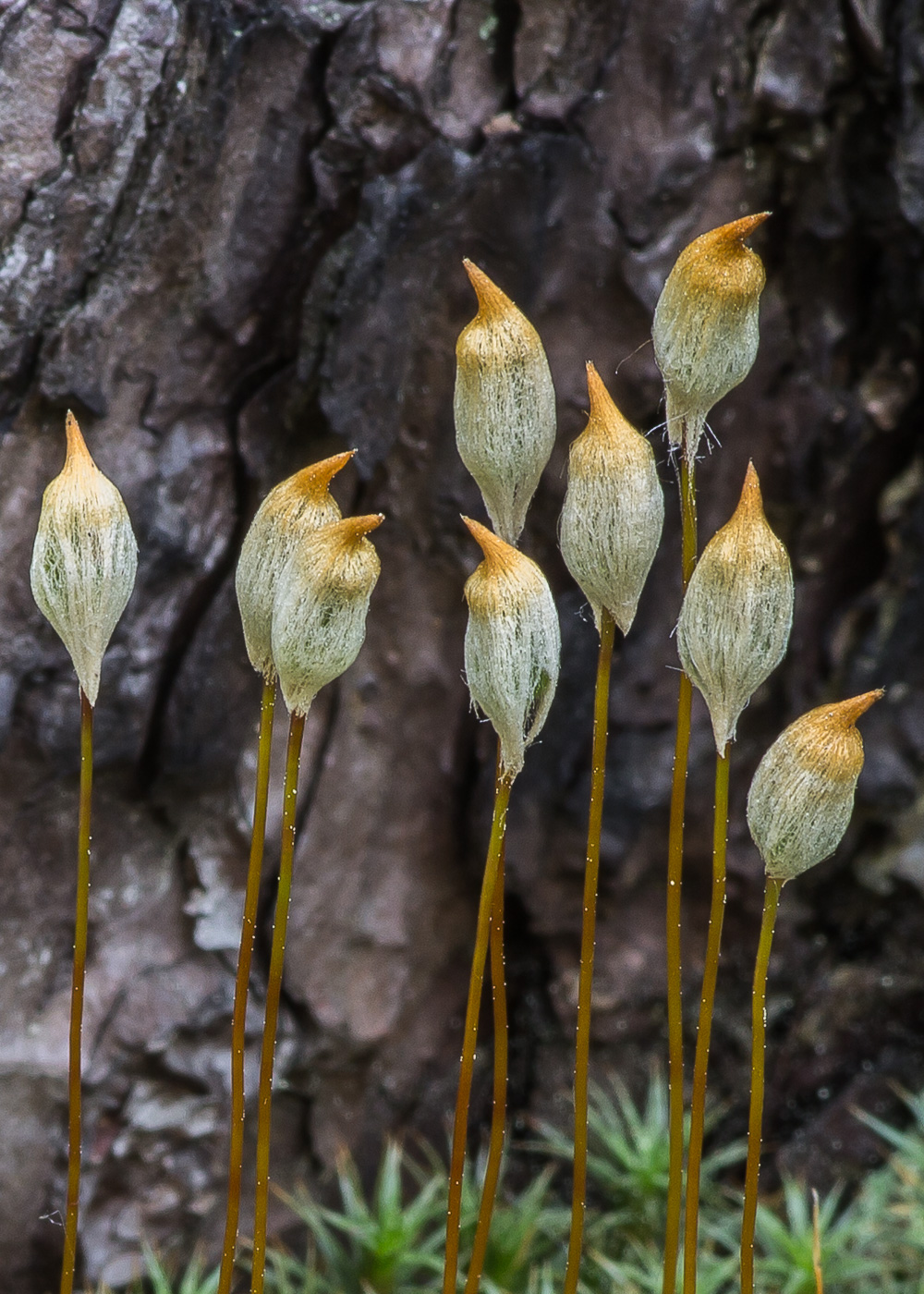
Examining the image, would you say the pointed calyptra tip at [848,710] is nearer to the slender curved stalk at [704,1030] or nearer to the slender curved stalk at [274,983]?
the slender curved stalk at [704,1030]

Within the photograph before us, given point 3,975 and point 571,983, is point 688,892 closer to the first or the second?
point 571,983

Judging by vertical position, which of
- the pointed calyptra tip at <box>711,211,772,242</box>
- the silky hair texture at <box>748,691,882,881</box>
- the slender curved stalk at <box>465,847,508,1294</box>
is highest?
the pointed calyptra tip at <box>711,211,772,242</box>

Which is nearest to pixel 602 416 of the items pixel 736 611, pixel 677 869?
pixel 736 611

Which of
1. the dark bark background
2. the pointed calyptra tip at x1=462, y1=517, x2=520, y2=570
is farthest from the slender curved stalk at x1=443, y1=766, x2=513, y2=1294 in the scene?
the dark bark background

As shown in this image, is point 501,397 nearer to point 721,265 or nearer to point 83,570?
point 721,265

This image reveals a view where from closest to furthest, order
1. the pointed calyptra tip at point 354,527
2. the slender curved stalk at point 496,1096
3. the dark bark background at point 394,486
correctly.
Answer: the pointed calyptra tip at point 354,527 < the slender curved stalk at point 496,1096 < the dark bark background at point 394,486

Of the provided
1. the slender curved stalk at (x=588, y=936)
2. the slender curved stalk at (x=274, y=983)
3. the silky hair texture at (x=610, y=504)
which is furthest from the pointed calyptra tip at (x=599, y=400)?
the slender curved stalk at (x=274, y=983)

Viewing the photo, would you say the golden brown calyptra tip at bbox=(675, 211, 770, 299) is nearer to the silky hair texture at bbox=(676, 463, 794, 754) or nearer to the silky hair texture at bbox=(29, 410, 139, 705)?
the silky hair texture at bbox=(676, 463, 794, 754)

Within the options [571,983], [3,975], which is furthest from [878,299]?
[3,975]
